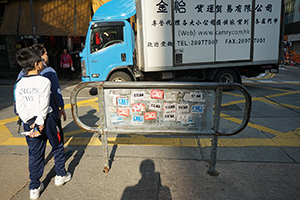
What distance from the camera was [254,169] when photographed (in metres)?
3.11

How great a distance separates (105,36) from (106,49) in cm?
46

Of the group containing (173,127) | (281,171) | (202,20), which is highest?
(202,20)

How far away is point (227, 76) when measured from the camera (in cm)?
809

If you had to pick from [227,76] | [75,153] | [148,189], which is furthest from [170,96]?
[227,76]

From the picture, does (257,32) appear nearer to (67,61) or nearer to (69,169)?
(69,169)

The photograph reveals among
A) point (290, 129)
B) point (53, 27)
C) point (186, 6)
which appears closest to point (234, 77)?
point (186, 6)

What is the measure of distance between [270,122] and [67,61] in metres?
10.8

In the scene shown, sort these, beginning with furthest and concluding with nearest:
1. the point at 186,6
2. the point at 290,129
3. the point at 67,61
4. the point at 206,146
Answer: the point at 67,61 → the point at 186,6 → the point at 290,129 → the point at 206,146

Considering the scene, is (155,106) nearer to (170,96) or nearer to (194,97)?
(170,96)

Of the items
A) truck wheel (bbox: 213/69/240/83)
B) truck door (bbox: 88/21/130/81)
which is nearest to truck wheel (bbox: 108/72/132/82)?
truck door (bbox: 88/21/130/81)

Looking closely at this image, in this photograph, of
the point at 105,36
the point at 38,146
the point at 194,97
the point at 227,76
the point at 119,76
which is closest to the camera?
the point at 38,146

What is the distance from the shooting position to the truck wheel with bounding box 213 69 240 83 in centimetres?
787

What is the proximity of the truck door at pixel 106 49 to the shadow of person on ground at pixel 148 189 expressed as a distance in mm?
5397

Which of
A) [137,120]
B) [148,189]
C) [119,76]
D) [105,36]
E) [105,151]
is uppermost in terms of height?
[105,36]
